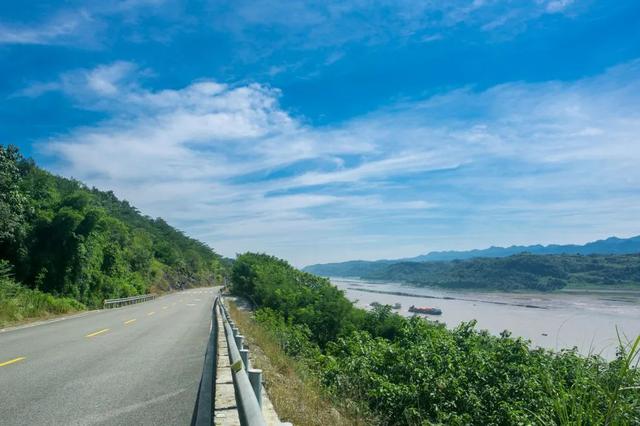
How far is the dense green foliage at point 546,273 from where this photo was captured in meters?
101

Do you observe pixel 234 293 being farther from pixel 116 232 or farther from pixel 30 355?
pixel 30 355

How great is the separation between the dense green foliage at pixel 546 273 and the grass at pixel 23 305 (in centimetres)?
10050

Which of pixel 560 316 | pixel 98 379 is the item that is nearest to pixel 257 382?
pixel 98 379

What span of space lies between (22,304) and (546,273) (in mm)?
117019

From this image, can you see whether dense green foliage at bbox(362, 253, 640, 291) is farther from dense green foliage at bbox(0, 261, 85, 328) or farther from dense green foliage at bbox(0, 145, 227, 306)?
dense green foliage at bbox(0, 261, 85, 328)

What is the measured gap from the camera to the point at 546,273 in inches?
4405

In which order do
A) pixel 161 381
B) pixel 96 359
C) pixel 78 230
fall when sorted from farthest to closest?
1. pixel 78 230
2. pixel 96 359
3. pixel 161 381

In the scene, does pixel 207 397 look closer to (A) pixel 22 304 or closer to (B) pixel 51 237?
(A) pixel 22 304

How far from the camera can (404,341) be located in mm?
17688

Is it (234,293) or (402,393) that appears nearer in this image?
(402,393)

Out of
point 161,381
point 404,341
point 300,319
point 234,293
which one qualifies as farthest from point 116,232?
point 161,381

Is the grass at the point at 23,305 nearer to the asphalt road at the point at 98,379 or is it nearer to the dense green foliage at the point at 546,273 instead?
the asphalt road at the point at 98,379

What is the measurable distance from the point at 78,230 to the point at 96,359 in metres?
22.5

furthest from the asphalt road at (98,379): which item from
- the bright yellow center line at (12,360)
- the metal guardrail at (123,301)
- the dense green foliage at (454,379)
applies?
the metal guardrail at (123,301)
